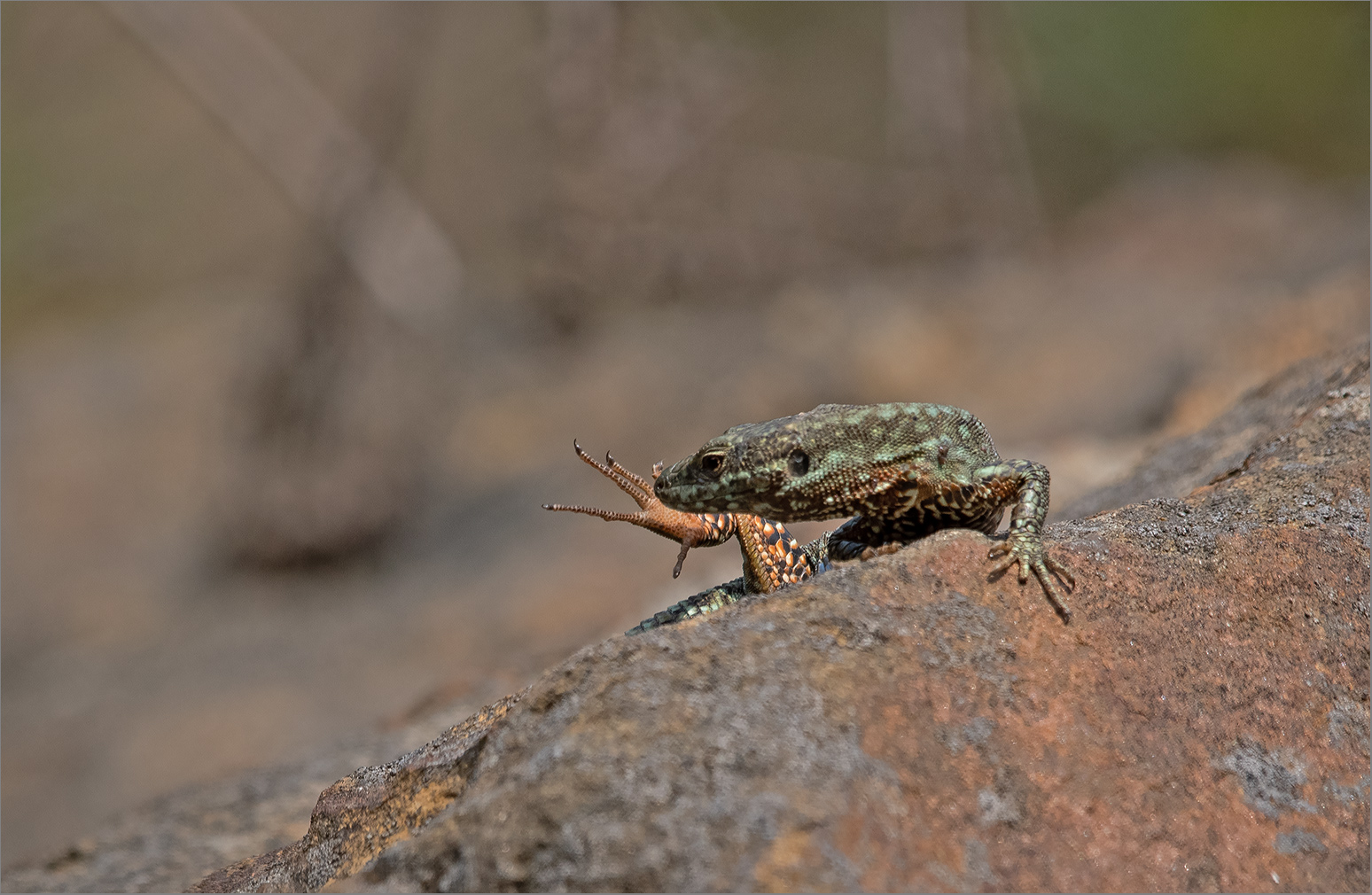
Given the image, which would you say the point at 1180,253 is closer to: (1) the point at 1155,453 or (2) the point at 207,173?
(1) the point at 1155,453

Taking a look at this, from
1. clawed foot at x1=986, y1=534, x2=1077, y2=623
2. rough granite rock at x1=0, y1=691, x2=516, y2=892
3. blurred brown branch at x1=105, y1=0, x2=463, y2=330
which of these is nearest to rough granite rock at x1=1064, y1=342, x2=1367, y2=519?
clawed foot at x1=986, y1=534, x2=1077, y2=623

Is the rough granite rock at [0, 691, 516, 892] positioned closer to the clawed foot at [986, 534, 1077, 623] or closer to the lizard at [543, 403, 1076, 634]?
the lizard at [543, 403, 1076, 634]

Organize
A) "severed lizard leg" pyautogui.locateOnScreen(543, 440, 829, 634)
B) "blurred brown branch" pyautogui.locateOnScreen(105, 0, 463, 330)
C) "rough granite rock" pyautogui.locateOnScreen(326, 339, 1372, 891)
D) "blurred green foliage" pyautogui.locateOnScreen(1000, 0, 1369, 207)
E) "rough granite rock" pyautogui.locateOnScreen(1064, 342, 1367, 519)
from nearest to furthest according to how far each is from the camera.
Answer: "rough granite rock" pyautogui.locateOnScreen(326, 339, 1372, 891), "severed lizard leg" pyautogui.locateOnScreen(543, 440, 829, 634), "rough granite rock" pyautogui.locateOnScreen(1064, 342, 1367, 519), "blurred brown branch" pyautogui.locateOnScreen(105, 0, 463, 330), "blurred green foliage" pyautogui.locateOnScreen(1000, 0, 1369, 207)

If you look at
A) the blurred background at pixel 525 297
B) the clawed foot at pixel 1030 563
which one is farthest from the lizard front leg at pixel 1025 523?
the blurred background at pixel 525 297

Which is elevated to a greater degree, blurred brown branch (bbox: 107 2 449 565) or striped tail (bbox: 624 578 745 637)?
blurred brown branch (bbox: 107 2 449 565)

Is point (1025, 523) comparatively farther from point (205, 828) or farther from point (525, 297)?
point (525, 297)

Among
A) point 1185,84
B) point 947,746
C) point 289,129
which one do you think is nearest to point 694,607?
point 947,746

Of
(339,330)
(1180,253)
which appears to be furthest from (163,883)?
(1180,253)
